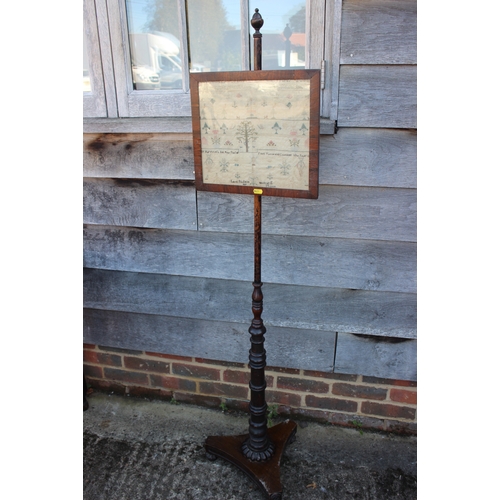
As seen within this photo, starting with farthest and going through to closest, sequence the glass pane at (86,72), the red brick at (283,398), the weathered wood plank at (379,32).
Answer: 1. the red brick at (283,398)
2. the glass pane at (86,72)
3. the weathered wood plank at (379,32)

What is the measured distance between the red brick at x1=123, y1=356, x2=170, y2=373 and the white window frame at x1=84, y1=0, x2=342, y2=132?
126 centimetres

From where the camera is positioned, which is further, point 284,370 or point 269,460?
point 284,370

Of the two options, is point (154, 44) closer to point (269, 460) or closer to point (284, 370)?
point (284, 370)

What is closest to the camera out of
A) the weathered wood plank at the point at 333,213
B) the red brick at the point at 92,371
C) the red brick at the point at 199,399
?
the weathered wood plank at the point at 333,213

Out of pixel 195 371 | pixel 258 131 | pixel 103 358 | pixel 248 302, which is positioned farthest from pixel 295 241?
pixel 103 358

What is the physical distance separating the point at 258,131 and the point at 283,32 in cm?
59

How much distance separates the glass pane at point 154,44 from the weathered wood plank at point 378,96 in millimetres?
754

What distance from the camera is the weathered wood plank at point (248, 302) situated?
1.96m

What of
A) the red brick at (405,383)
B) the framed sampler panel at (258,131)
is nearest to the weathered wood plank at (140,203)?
the framed sampler panel at (258,131)

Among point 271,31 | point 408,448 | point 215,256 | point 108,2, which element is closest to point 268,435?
point 408,448

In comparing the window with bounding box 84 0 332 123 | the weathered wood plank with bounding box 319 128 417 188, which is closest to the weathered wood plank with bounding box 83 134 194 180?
the window with bounding box 84 0 332 123

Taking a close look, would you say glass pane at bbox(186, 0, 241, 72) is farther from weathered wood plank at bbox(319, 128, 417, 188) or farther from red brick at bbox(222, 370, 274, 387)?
red brick at bbox(222, 370, 274, 387)

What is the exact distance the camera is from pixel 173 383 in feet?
7.77

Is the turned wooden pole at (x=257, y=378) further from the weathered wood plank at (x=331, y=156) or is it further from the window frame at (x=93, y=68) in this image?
the window frame at (x=93, y=68)
